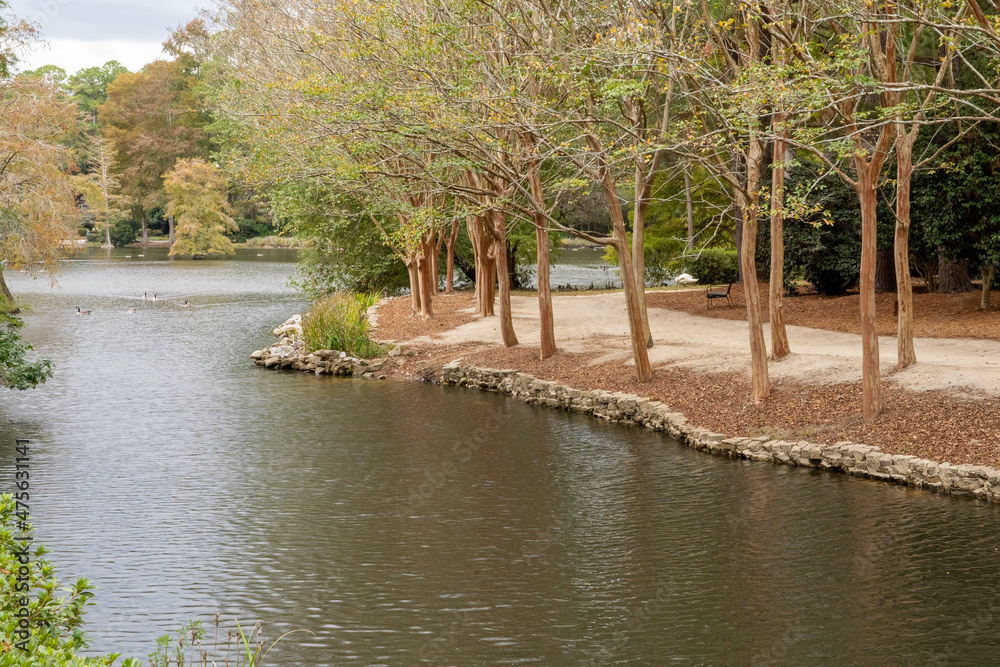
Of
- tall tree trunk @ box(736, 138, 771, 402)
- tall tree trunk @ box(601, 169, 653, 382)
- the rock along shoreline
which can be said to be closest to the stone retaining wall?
the rock along shoreline

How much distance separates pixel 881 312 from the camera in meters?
22.0

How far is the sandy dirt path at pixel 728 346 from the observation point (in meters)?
14.5

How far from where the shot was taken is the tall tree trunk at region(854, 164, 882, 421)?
42.3 feet

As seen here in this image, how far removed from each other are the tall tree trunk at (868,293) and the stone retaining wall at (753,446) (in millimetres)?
906

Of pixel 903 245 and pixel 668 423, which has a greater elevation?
pixel 903 245

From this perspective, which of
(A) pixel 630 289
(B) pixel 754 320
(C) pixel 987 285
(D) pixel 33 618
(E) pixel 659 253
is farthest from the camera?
(E) pixel 659 253

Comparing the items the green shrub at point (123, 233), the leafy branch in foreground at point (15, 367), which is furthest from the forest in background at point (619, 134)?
the green shrub at point (123, 233)

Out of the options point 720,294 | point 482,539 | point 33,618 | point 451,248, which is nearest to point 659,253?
point 451,248

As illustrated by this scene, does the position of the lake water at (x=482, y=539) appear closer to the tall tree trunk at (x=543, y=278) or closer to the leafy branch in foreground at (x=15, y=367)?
the leafy branch in foreground at (x=15, y=367)

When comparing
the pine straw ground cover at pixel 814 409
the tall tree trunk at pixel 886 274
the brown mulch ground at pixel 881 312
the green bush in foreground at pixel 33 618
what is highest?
the tall tree trunk at pixel 886 274

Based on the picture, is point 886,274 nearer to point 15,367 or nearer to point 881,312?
point 881,312

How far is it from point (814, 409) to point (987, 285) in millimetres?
8596

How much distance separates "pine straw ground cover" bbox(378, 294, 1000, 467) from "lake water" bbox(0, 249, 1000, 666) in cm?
95

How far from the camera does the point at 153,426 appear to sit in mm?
15883
